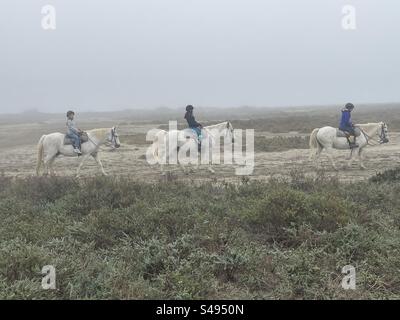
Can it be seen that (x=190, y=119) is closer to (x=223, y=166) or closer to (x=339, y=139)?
(x=223, y=166)

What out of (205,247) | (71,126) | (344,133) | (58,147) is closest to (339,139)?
(344,133)

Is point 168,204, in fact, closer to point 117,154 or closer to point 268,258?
point 268,258

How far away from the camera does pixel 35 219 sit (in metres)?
8.06

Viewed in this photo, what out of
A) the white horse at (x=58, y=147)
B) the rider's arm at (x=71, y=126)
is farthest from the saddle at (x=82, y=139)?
the rider's arm at (x=71, y=126)

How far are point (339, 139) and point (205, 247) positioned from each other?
11.3 metres

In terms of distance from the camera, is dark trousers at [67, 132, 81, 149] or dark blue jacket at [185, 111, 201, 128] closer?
dark trousers at [67, 132, 81, 149]

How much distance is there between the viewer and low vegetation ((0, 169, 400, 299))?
5238 millimetres

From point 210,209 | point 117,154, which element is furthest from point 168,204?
point 117,154

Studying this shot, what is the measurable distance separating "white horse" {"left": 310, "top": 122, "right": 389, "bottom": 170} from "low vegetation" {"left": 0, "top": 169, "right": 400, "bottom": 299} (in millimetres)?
7177

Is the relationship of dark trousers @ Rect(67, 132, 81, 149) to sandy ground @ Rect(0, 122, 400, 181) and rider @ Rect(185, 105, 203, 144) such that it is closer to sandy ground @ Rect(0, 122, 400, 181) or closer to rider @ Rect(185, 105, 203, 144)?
sandy ground @ Rect(0, 122, 400, 181)

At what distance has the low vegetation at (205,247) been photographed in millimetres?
5238

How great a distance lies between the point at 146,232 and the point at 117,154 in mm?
17371

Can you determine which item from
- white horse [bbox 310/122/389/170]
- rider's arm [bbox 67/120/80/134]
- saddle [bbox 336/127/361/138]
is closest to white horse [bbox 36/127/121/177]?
rider's arm [bbox 67/120/80/134]
